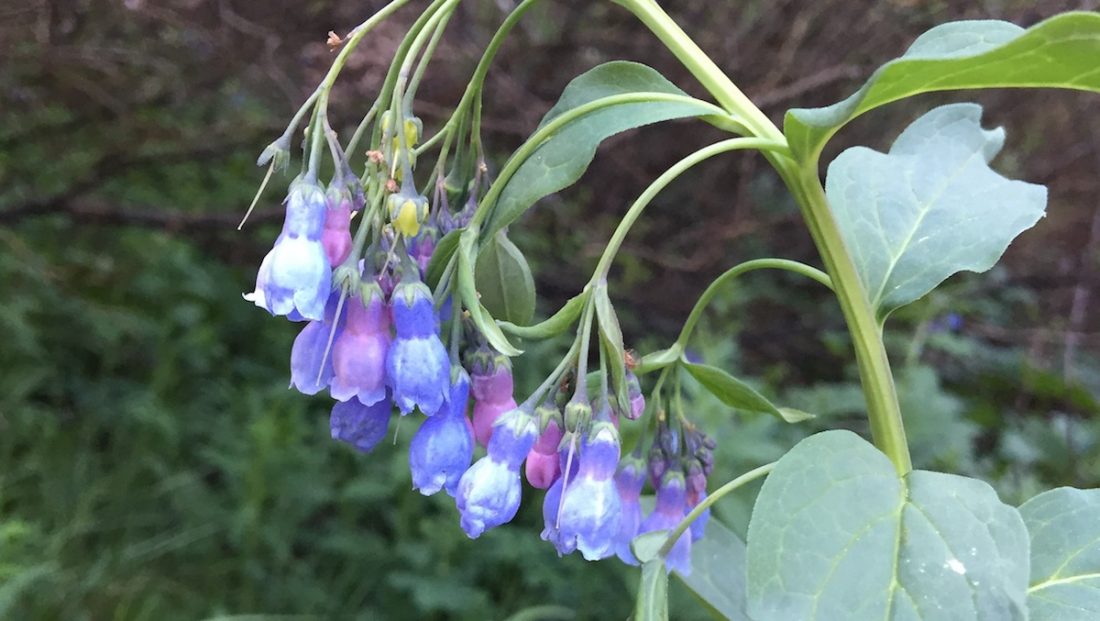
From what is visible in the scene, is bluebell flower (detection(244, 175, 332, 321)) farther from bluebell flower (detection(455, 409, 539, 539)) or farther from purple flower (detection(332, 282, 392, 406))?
bluebell flower (detection(455, 409, 539, 539))

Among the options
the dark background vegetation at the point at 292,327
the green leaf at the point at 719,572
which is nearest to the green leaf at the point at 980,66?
the green leaf at the point at 719,572

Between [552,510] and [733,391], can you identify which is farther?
[733,391]

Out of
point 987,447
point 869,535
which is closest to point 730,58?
point 987,447

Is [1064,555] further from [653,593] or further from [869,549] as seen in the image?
[653,593]

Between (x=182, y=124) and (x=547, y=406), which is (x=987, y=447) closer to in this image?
(x=547, y=406)

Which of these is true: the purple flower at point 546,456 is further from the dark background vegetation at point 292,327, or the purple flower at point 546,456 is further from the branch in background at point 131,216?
the branch in background at point 131,216

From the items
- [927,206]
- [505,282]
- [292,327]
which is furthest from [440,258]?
[292,327]
